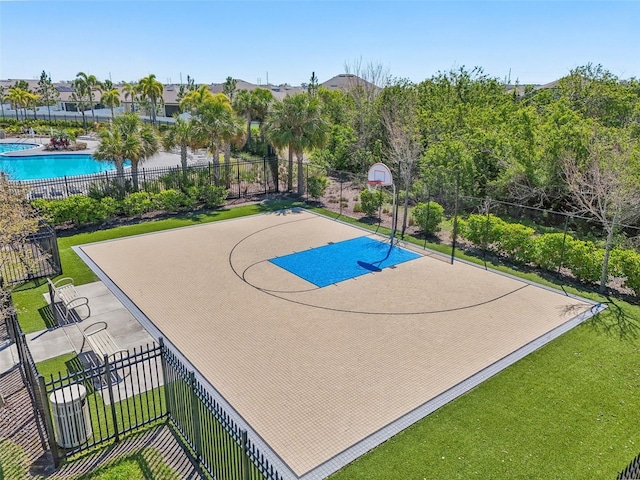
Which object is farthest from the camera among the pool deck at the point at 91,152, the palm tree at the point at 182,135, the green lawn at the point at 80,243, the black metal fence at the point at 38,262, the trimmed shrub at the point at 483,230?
the pool deck at the point at 91,152

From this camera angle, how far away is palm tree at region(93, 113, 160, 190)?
1939cm

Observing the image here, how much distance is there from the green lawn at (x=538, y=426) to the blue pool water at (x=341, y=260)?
6179 mm

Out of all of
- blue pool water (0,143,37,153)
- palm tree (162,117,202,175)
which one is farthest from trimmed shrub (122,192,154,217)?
blue pool water (0,143,37,153)

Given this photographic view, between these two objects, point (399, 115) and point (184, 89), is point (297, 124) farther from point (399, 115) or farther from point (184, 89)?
point (184, 89)

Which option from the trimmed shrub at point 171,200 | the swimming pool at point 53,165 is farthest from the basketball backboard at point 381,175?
the swimming pool at point 53,165

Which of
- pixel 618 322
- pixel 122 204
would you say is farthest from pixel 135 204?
pixel 618 322

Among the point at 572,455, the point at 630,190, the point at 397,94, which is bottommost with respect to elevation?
the point at 572,455

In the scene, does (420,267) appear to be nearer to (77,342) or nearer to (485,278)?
(485,278)

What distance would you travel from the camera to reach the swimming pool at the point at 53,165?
34.8m

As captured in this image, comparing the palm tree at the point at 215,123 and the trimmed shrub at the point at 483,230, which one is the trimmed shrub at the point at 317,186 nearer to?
the palm tree at the point at 215,123

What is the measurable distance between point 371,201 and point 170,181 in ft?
31.9

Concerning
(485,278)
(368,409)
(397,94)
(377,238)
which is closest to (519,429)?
(368,409)

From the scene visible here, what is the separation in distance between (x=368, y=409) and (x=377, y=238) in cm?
1074

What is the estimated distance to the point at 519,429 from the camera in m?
7.71
